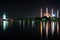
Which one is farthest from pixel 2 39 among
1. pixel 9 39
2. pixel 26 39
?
pixel 26 39

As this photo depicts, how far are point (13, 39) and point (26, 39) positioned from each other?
1.95 metres

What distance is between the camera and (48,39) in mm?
26281

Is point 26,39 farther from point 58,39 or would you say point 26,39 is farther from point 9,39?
point 58,39

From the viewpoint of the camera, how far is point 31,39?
2614cm

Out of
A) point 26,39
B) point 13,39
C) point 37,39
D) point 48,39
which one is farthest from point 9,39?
point 48,39

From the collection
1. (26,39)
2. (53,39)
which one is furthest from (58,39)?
(26,39)

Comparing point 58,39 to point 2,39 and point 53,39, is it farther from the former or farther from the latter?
point 2,39

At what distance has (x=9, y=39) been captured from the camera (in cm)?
2583

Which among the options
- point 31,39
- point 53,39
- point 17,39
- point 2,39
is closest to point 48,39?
point 53,39

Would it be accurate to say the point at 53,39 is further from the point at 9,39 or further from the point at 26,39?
the point at 9,39

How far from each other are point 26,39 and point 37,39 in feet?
A: 5.59

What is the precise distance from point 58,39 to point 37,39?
3161 mm

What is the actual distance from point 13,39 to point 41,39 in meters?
4.22

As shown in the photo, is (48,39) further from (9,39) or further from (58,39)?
(9,39)
